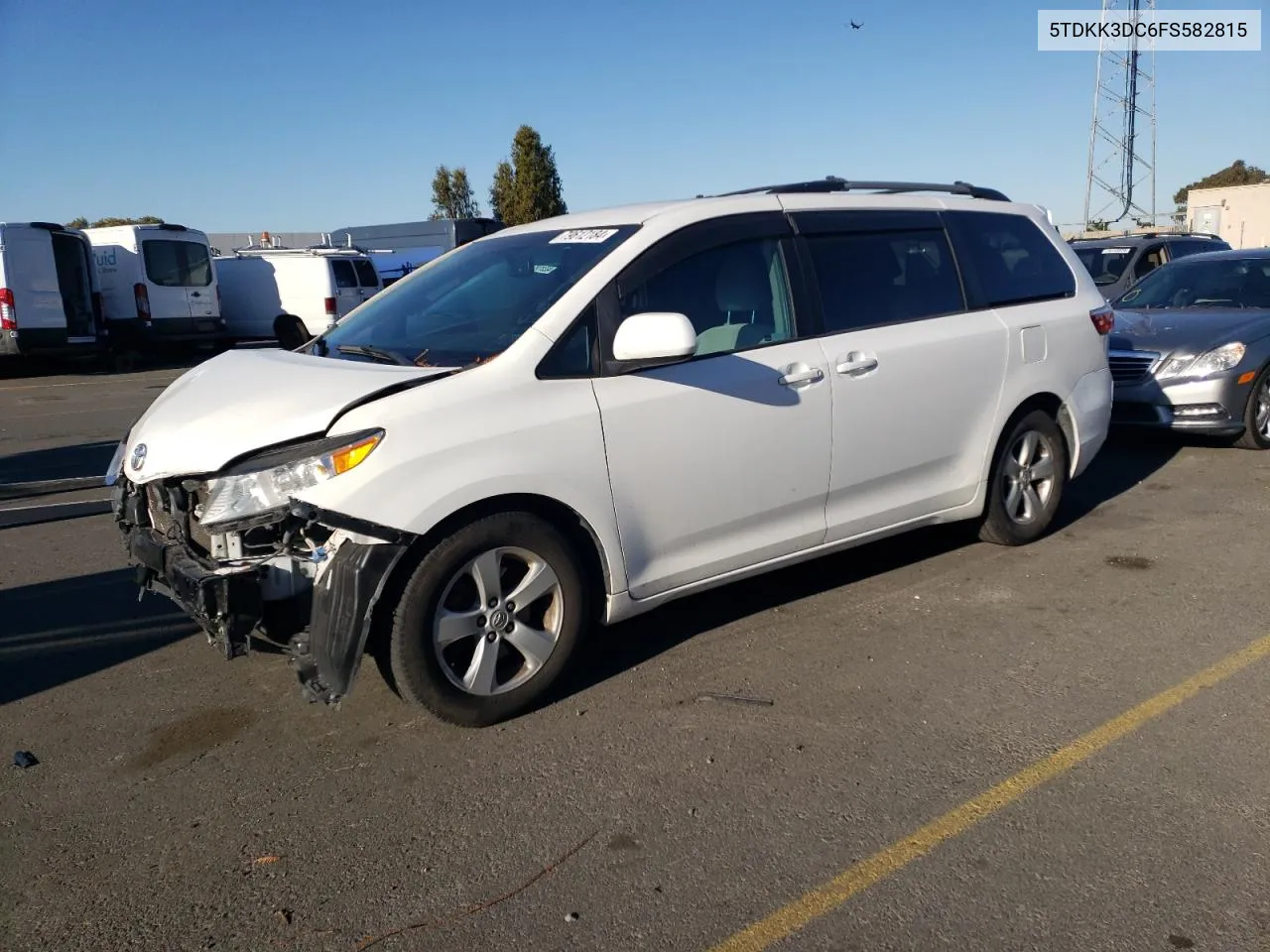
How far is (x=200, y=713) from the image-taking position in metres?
3.98

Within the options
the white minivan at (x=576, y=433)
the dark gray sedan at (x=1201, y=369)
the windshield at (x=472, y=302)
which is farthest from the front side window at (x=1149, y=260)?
the windshield at (x=472, y=302)

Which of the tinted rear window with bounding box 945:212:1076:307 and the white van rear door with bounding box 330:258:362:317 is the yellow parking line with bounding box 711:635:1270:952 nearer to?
the tinted rear window with bounding box 945:212:1076:307

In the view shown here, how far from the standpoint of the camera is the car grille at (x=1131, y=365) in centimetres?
818

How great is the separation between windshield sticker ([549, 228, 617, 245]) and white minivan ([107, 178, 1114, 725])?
0.7 inches

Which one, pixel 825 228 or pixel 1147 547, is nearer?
pixel 825 228

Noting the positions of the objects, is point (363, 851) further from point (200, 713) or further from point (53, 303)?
point (53, 303)

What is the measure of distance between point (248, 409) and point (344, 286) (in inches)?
748

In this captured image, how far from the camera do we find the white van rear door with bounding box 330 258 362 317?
21.4m

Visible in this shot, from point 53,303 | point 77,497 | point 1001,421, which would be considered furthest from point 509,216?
point 1001,421

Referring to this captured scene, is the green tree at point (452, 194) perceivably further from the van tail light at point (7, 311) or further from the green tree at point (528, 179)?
the van tail light at point (7, 311)

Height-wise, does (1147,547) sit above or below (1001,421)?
below

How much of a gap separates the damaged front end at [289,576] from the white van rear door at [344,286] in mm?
18411

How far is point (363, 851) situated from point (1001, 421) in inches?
148

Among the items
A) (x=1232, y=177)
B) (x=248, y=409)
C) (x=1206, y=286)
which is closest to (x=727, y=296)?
(x=248, y=409)
